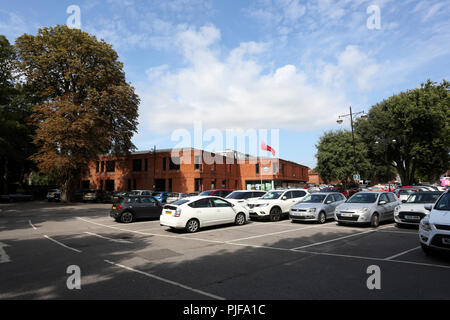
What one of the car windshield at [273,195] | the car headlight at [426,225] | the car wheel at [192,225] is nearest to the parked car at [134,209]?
the car wheel at [192,225]

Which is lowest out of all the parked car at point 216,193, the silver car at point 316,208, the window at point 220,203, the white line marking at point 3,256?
the white line marking at point 3,256

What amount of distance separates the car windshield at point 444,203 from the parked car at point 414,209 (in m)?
4.07

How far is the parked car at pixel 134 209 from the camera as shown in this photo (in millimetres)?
15706

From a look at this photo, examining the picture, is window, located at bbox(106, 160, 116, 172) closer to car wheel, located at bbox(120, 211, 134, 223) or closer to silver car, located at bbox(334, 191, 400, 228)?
car wheel, located at bbox(120, 211, 134, 223)

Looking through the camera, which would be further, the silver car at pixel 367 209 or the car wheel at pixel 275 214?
the car wheel at pixel 275 214

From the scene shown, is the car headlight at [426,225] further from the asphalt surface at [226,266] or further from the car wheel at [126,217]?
the car wheel at [126,217]

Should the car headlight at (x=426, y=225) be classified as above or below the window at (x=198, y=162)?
below

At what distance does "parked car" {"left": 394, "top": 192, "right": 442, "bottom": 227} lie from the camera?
11102 millimetres

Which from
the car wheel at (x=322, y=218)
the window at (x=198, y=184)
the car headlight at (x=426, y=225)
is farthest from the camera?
the window at (x=198, y=184)

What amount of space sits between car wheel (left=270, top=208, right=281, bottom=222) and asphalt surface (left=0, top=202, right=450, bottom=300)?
4132 millimetres

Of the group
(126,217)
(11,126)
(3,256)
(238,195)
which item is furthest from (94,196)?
(3,256)

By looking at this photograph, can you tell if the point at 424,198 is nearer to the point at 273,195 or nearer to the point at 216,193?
the point at 273,195

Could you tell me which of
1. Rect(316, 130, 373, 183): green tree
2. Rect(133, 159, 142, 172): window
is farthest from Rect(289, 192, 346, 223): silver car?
Rect(133, 159, 142, 172): window
